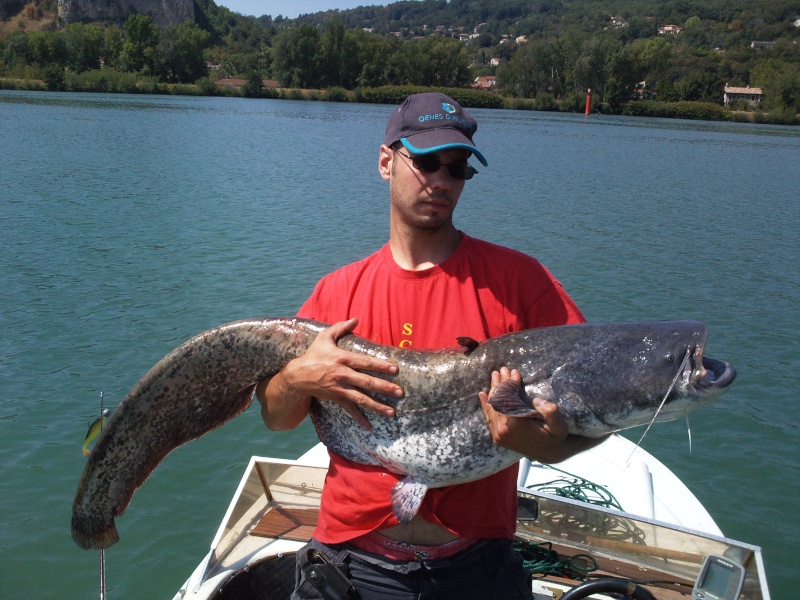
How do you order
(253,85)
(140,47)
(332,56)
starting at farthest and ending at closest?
(140,47)
(332,56)
(253,85)

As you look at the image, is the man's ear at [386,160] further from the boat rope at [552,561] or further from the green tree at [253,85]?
the green tree at [253,85]

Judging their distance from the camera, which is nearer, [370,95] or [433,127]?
[433,127]

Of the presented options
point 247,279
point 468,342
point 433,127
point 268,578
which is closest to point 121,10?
Answer: point 247,279

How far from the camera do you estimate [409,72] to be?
11588 cm

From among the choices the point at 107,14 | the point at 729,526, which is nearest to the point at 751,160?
the point at 729,526

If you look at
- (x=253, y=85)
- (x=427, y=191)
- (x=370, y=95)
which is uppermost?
(x=253, y=85)

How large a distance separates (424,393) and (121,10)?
19679 centimetres

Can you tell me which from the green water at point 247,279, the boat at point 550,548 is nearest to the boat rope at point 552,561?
the boat at point 550,548

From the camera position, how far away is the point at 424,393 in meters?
2.92

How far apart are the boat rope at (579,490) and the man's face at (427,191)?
330cm

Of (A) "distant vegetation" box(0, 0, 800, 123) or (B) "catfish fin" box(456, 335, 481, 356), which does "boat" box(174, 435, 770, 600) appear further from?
(A) "distant vegetation" box(0, 0, 800, 123)

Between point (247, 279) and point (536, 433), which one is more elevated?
point (536, 433)

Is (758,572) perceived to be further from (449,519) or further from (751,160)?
(751,160)

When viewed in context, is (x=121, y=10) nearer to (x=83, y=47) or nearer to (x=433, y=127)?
(x=83, y=47)
